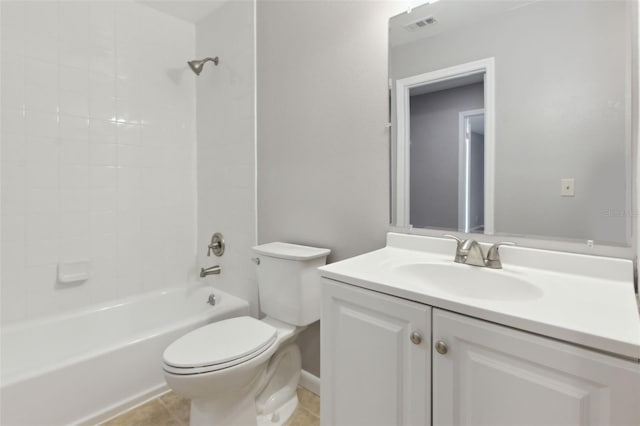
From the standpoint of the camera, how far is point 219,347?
1.31 meters

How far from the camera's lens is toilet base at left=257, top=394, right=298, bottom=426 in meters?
1.50

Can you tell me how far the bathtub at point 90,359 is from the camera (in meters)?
1.34

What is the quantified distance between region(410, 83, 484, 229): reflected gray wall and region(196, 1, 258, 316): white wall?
1.06 meters

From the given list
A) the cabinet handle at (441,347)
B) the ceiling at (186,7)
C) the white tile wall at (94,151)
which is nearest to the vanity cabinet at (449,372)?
the cabinet handle at (441,347)

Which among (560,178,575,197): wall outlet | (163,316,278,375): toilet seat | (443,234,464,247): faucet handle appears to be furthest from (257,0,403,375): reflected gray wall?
(560,178,575,197): wall outlet

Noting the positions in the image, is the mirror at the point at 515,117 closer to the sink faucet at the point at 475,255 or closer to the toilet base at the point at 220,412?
the sink faucet at the point at 475,255

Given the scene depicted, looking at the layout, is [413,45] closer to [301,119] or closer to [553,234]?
[301,119]

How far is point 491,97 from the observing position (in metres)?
1.14

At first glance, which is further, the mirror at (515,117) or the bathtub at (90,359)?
the bathtub at (90,359)

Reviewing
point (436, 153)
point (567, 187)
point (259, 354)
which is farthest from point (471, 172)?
point (259, 354)

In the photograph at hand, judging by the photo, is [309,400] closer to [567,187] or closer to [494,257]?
[494,257]

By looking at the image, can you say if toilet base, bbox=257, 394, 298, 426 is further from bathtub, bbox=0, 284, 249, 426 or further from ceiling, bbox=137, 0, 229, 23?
ceiling, bbox=137, 0, 229, 23

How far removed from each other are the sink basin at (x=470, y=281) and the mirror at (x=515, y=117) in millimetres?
192

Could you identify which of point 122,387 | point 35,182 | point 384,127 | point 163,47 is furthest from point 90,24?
point 122,387
